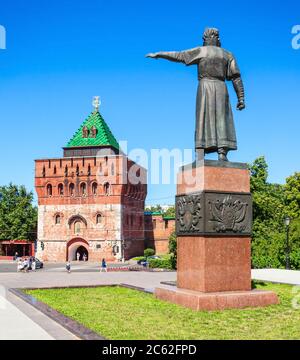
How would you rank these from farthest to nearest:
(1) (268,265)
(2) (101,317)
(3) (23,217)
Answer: (3) (23,217), (1) (268,265), (2) (101,317)

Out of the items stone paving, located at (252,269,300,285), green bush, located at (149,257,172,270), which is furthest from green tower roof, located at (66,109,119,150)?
stone paving, located at (252,269,300,285)

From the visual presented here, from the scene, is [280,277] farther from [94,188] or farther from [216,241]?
[94,188]

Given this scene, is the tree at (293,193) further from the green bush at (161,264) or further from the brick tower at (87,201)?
the brick tower at (87,201)

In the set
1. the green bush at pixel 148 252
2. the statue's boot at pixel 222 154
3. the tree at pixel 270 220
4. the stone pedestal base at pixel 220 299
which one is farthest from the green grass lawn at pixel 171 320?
the green bush at pixel 148 252

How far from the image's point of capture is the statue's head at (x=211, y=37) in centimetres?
1105

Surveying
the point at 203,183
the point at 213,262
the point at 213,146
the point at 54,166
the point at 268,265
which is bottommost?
the point at 268,265

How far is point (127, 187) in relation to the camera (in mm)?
47312

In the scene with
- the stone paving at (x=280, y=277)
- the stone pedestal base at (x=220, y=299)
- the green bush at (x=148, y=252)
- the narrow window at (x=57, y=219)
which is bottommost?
the green bush at (x=148, y=252)

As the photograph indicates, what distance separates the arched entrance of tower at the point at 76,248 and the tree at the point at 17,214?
26.4ft

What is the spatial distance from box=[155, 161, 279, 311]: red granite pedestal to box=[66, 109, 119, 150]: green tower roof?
3776 centimetres

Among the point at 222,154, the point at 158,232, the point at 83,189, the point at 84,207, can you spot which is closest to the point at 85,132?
the point at 83,189
